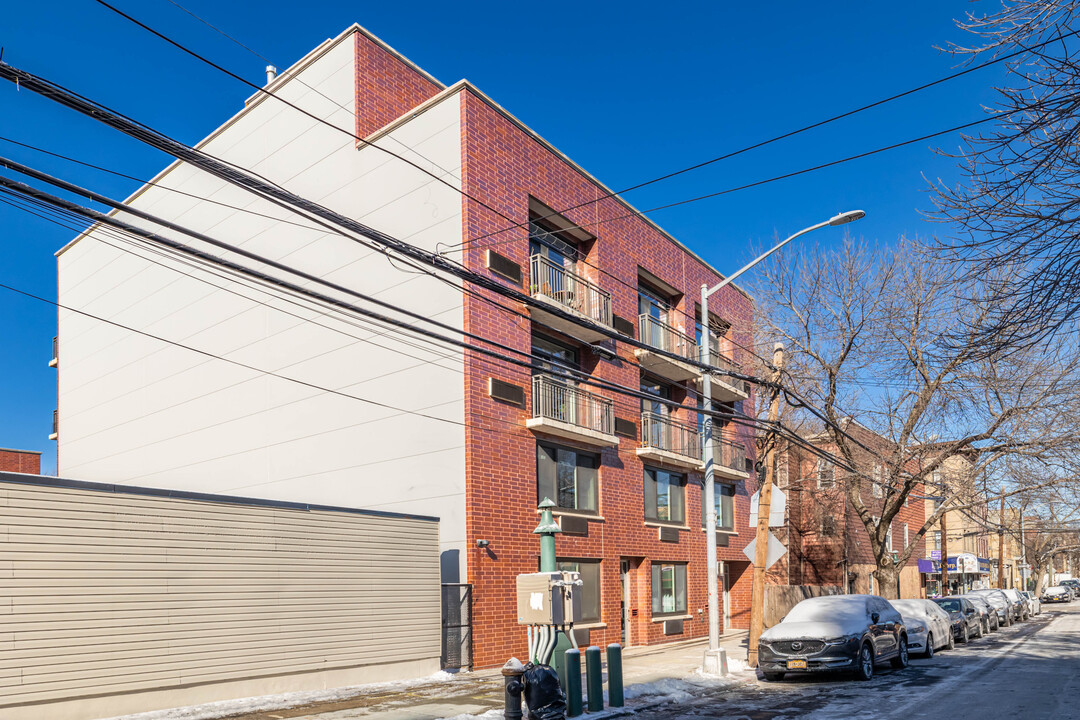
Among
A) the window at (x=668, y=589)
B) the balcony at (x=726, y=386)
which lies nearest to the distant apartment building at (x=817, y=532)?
the balcony at (x=726, y=386)

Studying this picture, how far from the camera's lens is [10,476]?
11.3m

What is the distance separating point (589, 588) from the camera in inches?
873

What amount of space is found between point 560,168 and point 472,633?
1163 centimetres

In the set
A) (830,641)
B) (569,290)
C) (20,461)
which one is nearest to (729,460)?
(569,290)

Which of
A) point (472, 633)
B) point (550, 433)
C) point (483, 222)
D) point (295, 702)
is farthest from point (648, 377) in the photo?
point (295, 702)

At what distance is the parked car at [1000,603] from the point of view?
3458 cm

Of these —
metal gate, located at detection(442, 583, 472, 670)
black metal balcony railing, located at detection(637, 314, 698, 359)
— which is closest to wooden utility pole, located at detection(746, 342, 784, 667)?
metal gate, located at detection(442, 583, 472, 670)

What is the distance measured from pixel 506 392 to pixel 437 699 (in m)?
7.24

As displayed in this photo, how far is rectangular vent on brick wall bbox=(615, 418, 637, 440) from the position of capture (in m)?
24.3

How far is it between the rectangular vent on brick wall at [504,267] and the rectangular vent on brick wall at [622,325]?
401 centimetres

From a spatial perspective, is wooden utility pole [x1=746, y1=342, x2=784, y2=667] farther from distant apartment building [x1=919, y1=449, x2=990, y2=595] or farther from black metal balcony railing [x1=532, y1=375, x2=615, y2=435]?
distant apartment building [x1=919, y1=449, x2=990, y2=595]

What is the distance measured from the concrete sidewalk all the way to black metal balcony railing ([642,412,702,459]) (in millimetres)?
6872

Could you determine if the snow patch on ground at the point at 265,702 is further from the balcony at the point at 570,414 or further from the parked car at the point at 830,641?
the balcony at the point at 570,414

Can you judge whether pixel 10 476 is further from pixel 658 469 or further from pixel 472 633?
pixel 658 469
